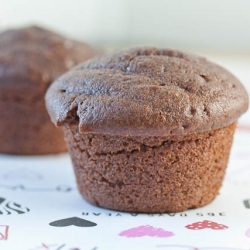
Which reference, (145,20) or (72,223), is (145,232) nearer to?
(72,223)

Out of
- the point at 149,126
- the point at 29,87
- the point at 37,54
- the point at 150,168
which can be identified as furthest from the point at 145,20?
the point at 149,126

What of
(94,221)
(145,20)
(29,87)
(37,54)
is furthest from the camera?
(145,20)

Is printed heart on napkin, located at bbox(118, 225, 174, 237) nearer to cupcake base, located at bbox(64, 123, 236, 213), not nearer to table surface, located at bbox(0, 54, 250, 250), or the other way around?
table surface, located at bbox(0, 54, 250, 250)

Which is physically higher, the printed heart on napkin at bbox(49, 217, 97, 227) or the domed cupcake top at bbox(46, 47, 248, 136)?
the domed cupcake top at bbox(46, 47, 248, 136)

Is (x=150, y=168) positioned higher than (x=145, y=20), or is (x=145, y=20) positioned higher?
(x=150, y=168)

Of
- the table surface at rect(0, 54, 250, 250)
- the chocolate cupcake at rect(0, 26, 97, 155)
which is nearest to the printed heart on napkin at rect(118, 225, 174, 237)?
the table surface at rect(0, 54, 250, 250)

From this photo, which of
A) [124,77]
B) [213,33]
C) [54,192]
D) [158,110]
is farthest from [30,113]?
[213,33]

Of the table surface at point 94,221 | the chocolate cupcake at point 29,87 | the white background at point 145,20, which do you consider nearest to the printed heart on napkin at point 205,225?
the table surface at point 94,221

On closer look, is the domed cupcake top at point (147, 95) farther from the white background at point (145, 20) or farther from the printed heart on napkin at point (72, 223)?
the white background at point (145, 20)
